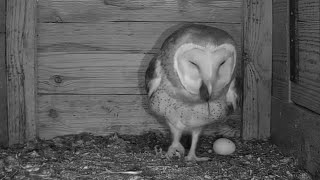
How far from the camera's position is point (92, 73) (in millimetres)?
3033

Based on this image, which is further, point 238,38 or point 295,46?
point 238,38

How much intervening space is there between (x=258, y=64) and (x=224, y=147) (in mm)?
533

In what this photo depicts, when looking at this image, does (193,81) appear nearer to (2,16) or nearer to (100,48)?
(100,48)

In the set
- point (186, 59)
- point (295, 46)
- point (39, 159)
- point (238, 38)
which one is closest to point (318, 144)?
point (295, 46)

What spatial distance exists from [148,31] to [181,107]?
630mm

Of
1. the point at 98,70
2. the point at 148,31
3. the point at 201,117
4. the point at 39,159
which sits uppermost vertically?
the point at 148,31

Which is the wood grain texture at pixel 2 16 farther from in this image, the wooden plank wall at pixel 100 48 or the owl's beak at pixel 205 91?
the owl's beak at pixel 205 91

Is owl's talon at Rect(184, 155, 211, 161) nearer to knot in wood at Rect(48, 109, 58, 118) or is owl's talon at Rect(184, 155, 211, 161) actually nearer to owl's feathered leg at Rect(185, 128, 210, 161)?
owl's feathered leg at Rect(185, 128, 210, 161)

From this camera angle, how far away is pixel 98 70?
3.04 meters

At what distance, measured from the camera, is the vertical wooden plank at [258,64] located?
2990 mm

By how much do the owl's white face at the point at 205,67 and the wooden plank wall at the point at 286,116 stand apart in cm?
39

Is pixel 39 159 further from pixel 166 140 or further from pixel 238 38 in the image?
pixel 238 38

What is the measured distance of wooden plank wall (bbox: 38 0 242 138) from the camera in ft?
9.81

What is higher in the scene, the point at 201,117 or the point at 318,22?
the point at 318,22
